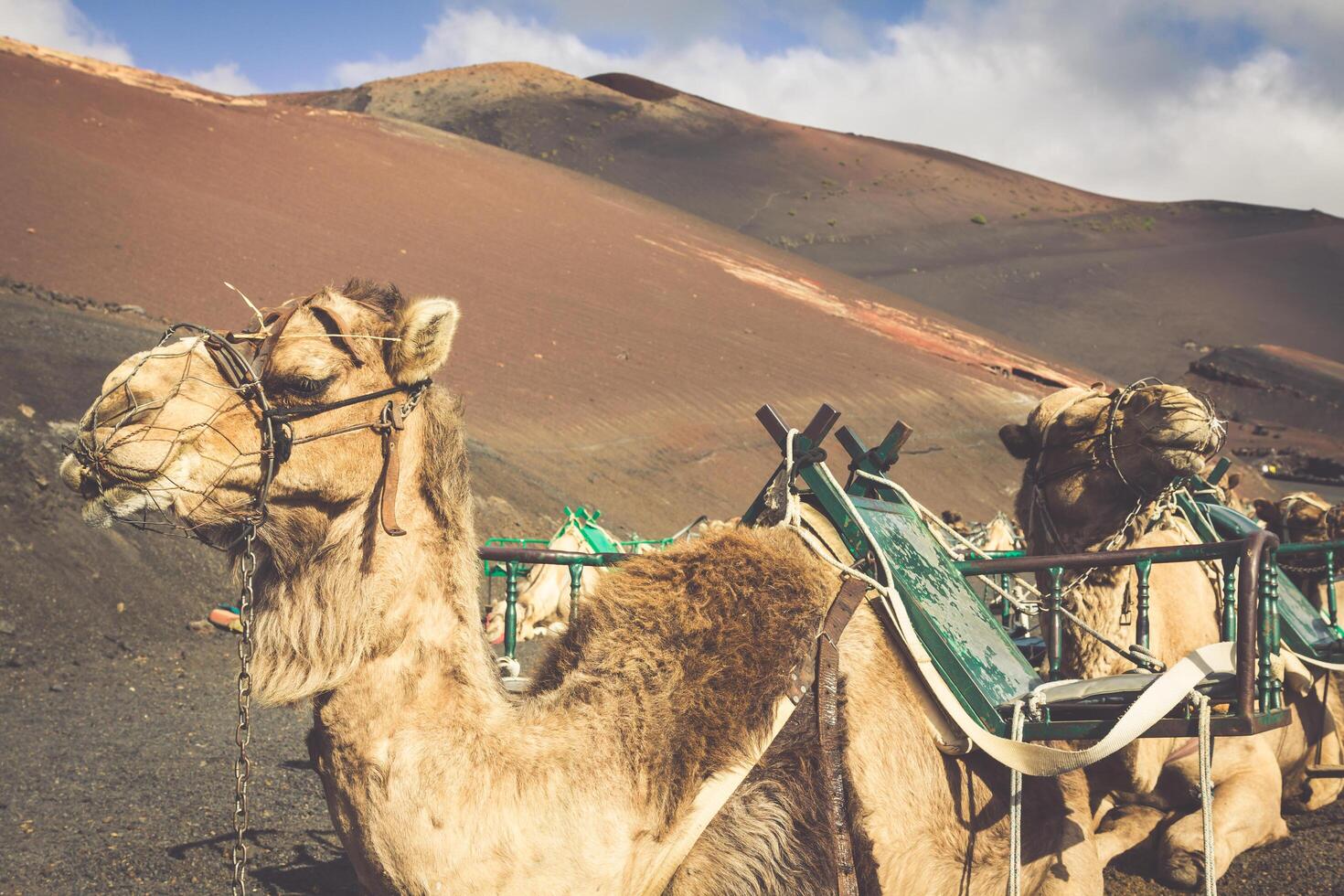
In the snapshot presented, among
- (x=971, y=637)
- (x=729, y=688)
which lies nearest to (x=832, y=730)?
(x=729, y=688)

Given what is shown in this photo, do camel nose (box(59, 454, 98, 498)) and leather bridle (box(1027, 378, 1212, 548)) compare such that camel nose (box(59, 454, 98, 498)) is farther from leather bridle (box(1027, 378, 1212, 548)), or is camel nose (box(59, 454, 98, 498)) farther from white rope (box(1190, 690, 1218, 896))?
leather bridle (box(1027, 378, 1212, 548))

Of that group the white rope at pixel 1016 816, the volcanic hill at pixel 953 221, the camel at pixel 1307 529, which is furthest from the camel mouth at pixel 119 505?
the volcanic hill at pixel 953 221

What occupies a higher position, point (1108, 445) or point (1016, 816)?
point (1108, 445)

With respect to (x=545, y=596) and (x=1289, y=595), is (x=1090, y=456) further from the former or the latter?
(x=545, y=596)

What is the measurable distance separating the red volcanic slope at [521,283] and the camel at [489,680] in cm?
1237

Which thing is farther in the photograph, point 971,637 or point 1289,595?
point 1289,595

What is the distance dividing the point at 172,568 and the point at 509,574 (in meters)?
7.00

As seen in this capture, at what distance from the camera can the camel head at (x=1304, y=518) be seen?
7133mm

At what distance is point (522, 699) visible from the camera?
8.34ft

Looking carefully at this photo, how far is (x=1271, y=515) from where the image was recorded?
7.53 metres

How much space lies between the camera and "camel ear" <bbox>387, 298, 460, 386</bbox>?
2525 millimetres

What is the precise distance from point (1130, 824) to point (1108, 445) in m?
1.70

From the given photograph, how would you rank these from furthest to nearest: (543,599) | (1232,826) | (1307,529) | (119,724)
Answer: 1. (543,599)
2. (119,724)
3. (1307,529)
4. (1232,826)

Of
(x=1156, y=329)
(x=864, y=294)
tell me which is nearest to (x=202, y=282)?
(x=864, y=294)
